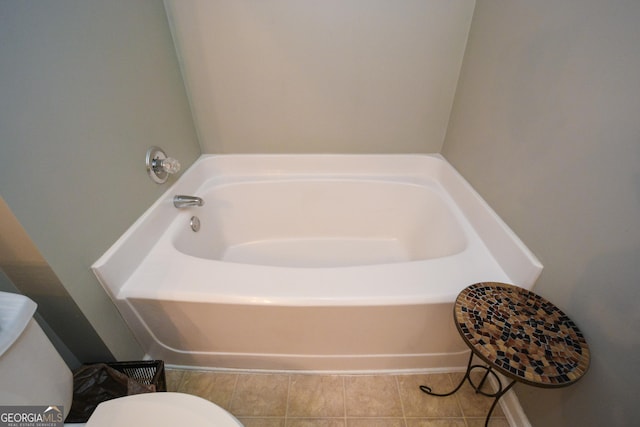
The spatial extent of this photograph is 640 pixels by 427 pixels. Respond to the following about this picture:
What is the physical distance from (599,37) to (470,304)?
0.76 m

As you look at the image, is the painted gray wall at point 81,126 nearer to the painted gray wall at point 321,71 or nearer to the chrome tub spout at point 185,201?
the chrome tub spout at point 185,201

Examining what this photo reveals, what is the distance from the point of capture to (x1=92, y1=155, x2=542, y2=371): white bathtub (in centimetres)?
89

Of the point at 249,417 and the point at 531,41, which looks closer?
the point at 531,41

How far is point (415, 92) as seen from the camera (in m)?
1.38

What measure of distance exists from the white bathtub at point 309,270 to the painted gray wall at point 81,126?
0.27 ft

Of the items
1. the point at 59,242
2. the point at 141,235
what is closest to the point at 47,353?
the point at 59,242

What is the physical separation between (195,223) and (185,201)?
0.41 feet

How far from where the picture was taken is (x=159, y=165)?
1135mm

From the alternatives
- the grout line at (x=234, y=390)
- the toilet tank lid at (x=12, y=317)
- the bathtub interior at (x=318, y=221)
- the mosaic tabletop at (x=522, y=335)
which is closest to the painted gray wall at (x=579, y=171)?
the mosaic tabletop at (x=522, y=335)

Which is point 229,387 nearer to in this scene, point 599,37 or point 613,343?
point 613,343

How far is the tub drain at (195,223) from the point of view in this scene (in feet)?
4.22

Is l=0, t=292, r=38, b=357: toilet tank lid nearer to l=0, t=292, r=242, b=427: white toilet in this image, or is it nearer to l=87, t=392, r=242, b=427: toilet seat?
l=0, t=292, r=242, b=427: white toilet

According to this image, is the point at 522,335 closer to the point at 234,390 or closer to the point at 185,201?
the point at 234,390

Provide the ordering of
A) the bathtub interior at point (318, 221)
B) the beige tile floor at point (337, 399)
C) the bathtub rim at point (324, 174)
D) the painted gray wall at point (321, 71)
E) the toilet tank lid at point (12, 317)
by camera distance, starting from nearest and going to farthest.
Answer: the toilet tank lid at point (12, 317), the bathtub rim at point (324, 174), the beige tile floor at point (337, 399), the painted gray wall at point (321, 71), the bathtub interior at point (318, 221)
